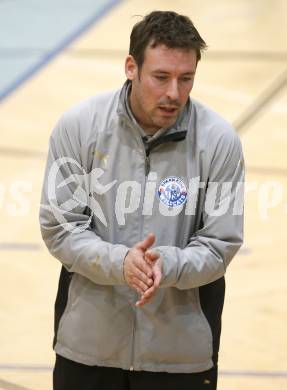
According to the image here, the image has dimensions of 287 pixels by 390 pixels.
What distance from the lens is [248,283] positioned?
18.9 feet

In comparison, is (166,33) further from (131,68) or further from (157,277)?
(157,277)

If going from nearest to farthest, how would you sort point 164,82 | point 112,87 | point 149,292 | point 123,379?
point 149,292
point 164,82
point 123,379
point 112,87

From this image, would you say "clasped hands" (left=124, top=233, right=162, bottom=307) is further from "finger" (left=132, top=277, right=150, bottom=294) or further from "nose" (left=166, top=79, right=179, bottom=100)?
"nose" (left=166, top=79, right=179, bottom=100)

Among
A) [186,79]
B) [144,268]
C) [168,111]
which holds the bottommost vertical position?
[144,268]

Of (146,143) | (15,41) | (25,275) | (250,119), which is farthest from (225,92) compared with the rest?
(146,143)

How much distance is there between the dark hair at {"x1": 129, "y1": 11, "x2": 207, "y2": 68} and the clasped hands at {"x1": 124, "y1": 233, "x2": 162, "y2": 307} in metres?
0.61

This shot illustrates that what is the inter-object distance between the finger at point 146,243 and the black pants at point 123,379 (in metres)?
0.50

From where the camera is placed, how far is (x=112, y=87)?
8328 millimetres

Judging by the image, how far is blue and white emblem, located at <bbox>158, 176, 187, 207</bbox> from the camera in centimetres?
321

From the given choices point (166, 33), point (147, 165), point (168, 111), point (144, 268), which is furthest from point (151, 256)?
point (166, 33)

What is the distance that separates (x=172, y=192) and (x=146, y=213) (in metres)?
0.11

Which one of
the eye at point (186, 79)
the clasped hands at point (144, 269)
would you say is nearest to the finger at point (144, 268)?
the clasped hands at point (144, 269)

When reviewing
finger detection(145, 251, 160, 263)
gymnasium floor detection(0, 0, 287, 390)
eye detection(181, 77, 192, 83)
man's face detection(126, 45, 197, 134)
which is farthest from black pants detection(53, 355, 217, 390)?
gymnasium floor detection(0, 0, 287, 390)

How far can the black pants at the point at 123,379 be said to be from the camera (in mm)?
3334
